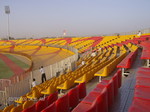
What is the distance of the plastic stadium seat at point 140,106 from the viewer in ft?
6.68

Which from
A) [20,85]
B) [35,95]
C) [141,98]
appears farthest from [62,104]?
[20,85]

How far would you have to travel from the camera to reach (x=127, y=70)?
706 cm

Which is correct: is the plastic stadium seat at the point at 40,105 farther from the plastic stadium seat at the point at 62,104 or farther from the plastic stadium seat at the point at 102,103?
the plastic stadium seat at the point at 102,103

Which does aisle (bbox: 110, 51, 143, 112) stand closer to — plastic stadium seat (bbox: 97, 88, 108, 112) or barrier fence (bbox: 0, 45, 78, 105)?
plastic stadium seat (bbox: 97, 88, 108, 112)

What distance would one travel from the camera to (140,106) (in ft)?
7.07

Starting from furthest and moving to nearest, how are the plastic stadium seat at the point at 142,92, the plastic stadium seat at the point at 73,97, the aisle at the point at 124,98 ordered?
the plastic stadium seat at the point at 73,97
the aisle at the point at 124,98
the plastic stadium seat at the point at 142,92

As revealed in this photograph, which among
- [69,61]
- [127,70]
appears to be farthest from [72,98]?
[69,61]

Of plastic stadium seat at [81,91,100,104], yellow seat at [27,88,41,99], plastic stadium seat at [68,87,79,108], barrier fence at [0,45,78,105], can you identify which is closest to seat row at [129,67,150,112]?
plastic stadium seat at [81,91,100,104]

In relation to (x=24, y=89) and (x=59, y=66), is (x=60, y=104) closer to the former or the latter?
(x=24, y=89)

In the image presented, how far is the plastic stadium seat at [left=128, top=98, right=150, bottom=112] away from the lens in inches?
80.1

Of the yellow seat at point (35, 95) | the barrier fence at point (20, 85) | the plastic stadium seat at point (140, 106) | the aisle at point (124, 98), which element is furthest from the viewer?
the barrier fence at point (20, 85)

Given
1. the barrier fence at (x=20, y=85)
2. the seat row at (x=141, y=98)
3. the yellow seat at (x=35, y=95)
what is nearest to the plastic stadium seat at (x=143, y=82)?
the seat row at (x=141, y=98)

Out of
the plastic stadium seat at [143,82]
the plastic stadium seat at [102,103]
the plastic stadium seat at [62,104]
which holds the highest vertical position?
the plastic stadium seat at [143,82]

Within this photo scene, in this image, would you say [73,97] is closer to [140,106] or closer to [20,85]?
[140,106]
